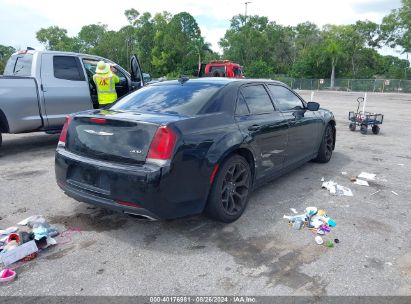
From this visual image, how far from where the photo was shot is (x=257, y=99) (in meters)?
4.54

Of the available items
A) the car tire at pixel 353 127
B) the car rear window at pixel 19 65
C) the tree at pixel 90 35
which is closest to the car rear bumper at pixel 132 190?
the car rear window at pixel 19 65

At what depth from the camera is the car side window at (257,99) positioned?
435 cm

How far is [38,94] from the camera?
262 inches

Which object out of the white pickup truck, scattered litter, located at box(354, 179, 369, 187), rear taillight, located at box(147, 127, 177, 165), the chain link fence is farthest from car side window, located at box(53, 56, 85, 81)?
the chain link fence

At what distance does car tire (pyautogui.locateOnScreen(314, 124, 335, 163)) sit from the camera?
627 cm

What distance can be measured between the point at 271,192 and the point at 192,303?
2.62 m

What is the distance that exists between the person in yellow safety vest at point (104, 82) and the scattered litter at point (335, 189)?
15.3 ft

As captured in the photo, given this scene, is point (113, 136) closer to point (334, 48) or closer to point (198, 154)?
A: point (198, 154)

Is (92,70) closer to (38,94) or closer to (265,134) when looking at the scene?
(38,94)

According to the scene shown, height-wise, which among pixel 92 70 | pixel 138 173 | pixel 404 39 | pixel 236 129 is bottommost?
pixel 138 173

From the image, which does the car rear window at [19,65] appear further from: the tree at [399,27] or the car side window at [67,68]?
the tree at [399,27]

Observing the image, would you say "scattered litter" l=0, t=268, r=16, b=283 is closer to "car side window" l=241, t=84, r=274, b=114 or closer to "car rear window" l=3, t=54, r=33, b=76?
"car side window" l=241, t=84, r=274, b=114

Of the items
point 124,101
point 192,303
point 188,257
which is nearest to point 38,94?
point 124,101

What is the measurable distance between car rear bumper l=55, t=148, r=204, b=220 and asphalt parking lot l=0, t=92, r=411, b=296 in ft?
1.30
